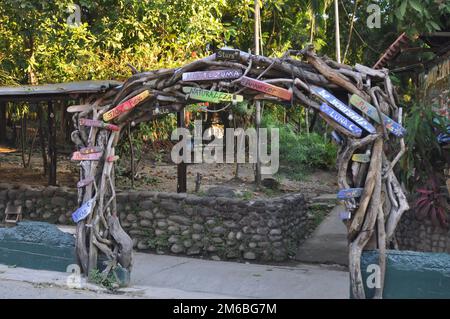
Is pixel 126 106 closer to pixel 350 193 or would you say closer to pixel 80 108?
pixel 80 108

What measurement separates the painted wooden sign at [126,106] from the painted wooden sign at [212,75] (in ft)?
2.15

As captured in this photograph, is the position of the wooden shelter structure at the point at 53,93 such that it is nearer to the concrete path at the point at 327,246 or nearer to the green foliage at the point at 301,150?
the concrete path at the point at 327,246

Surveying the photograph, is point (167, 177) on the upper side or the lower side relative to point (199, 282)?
upper

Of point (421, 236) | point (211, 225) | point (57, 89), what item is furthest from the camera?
point (211, 225)

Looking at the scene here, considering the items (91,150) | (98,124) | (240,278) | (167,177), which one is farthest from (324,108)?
(167,177)

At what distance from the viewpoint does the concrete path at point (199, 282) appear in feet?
24.4

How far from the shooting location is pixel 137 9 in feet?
42.2

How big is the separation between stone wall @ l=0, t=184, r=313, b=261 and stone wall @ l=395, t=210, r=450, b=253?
209cm

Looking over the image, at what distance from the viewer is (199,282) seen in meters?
8.45

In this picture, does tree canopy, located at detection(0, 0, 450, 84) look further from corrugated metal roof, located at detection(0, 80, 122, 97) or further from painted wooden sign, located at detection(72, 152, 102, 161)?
painted wooden sign, located at detection(72, 152, 102, 161)

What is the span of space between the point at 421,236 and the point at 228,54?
543 centimetres

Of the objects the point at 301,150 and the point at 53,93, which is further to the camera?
the point at 301,150

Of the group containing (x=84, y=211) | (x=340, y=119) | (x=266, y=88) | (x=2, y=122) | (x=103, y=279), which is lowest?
(x=103, y=279)
